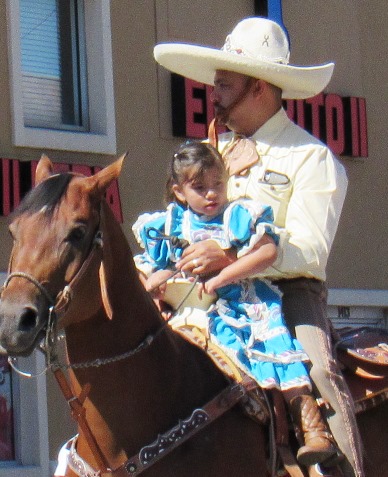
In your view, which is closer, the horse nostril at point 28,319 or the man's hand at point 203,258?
the horse nostril at point 28,319

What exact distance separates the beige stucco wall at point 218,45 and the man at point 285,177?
5.80 metres

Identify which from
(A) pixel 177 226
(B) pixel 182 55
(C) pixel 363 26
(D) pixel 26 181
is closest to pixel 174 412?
(A) pixel 177 226

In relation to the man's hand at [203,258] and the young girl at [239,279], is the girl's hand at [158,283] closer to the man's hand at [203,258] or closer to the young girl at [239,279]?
the young girl at [239,279]

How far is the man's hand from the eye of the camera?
207 inches

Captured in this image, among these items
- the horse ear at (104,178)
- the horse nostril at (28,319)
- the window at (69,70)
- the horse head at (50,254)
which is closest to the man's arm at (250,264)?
the horse head at (50,254)

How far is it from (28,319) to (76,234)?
15.2 inches

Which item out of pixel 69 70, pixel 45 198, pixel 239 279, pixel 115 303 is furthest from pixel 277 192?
pixel 69 70

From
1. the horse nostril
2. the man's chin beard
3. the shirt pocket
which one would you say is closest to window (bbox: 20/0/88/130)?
the man's chin beard

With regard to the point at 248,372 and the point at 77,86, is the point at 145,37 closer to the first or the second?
the point at 77,86

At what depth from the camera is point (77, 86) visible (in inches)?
497

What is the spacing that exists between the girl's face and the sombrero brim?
594 mm

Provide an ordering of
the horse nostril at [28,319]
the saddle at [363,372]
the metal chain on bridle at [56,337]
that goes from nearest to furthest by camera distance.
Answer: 1. the horse nostril at [28,319]
2. the metal chain on bridle at [56,337]
3. the saddle at [363,372]

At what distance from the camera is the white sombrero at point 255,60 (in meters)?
5.80

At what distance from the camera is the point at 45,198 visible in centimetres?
479
